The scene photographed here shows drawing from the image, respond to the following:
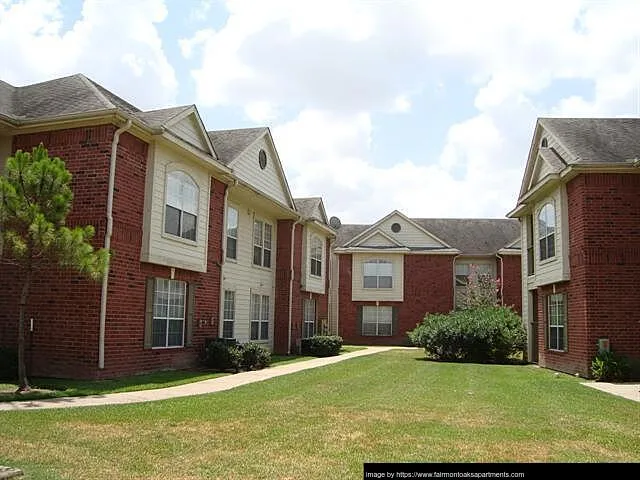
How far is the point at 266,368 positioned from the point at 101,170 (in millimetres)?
7749

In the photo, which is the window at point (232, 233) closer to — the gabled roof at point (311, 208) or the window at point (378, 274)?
the gabled roof at point (311, 208)

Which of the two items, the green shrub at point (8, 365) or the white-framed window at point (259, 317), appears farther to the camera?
the white-framed window at point (259, 317)

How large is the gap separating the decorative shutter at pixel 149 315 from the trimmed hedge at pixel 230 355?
253cm

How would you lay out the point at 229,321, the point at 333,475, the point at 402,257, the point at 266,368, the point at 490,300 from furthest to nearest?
the point at 402,257 < the point at 490,300 < the point at 229,321 < the point at 266,368 < the point at 333,475

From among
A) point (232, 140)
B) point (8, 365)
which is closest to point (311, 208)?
point (232, 140)

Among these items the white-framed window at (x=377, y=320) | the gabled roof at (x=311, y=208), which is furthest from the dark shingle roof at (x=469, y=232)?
the gabled roof at (x=311, y=208)

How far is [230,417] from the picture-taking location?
30.4 feet

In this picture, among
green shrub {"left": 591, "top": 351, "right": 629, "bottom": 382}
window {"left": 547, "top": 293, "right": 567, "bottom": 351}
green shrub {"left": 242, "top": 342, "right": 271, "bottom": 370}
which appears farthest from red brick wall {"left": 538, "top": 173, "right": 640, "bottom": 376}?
green shrub {"left": 242, "top": 342, "right": 271, "bottom": 370}

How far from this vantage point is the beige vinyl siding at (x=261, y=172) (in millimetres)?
20938

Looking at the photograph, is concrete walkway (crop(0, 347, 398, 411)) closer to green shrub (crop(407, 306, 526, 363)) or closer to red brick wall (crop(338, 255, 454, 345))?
green shrub (crop(407, 306, 526, 363))

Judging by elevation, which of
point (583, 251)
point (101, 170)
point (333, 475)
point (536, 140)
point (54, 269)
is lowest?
point (333, 475)

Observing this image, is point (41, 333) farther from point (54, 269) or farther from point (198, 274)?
point (198, 274)

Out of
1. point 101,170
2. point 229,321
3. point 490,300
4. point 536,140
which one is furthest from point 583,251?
point 490,300

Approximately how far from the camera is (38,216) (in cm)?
1108
